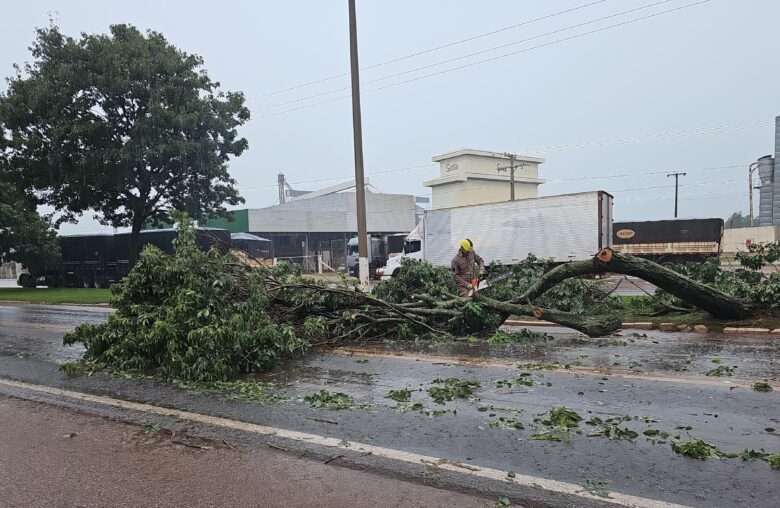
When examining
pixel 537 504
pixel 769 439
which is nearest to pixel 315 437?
pixel 537 504

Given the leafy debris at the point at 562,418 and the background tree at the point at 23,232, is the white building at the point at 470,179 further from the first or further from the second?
the leafy debris at the point at 562,418

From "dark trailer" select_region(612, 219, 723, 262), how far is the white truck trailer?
8.17 meters

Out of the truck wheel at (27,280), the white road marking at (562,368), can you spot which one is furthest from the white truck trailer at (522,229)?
the truck wheel at (27,280)

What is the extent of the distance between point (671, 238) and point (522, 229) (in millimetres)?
11671

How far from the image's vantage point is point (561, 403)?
207 inches

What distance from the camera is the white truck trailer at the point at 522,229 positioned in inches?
898

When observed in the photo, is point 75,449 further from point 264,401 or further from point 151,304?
point 151,304

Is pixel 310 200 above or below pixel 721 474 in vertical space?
above

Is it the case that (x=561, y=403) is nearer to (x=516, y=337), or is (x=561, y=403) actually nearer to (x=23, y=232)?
(x=516, y=337)

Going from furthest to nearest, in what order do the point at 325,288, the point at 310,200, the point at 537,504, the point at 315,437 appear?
the point at 310,200, the point at 325,288, the point at 315,437, the point at 537,504

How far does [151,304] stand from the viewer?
7.78 m

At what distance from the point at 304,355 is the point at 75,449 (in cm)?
377

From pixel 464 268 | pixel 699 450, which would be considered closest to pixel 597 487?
pixel 699 450

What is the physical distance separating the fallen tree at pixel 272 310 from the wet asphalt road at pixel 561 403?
1.35ft
